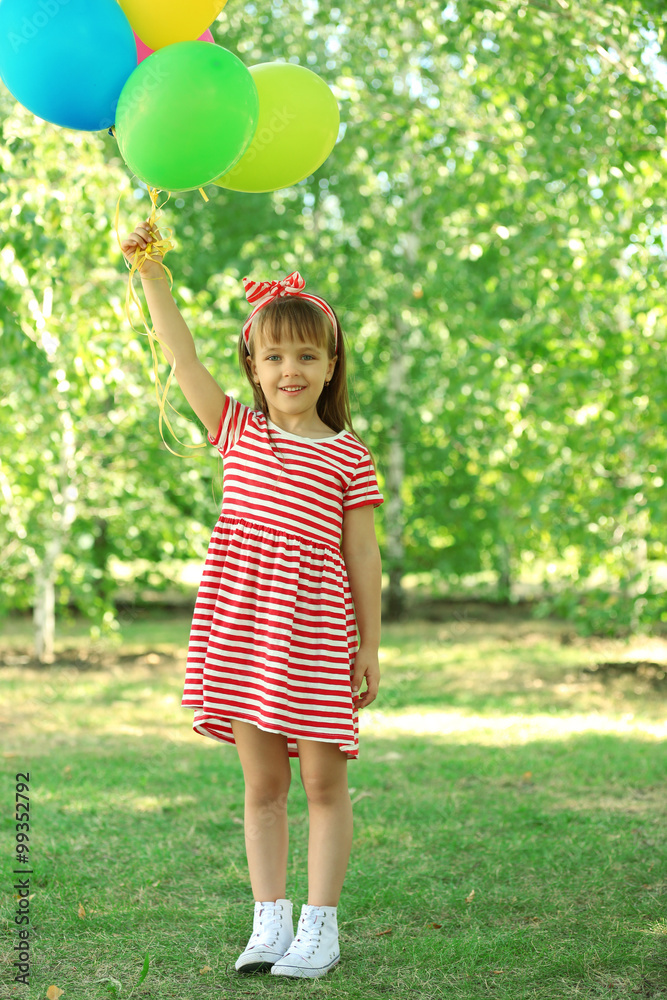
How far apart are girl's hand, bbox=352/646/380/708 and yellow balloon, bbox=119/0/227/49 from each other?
1.51 metres

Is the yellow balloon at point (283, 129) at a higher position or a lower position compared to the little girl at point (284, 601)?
higher

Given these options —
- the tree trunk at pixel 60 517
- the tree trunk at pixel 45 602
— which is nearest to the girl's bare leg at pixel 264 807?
the tree trunk at pixel 60 517

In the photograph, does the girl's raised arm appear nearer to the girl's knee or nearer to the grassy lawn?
the girl's knee

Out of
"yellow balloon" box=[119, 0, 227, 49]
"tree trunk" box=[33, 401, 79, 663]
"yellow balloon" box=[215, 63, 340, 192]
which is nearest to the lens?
"yellow balloon" box=[119, 0, 227, 49]

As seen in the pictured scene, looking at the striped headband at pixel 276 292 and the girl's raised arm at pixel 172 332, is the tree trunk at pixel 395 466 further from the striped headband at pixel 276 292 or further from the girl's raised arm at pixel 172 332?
the girl's raised arm at pixel 172 332

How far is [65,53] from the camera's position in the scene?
1.98 m

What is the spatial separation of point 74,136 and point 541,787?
385 centimetres

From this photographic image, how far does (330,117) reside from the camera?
239 cm

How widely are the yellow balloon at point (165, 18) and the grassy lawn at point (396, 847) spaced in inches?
84.6

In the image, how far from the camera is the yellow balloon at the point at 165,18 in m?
2.17

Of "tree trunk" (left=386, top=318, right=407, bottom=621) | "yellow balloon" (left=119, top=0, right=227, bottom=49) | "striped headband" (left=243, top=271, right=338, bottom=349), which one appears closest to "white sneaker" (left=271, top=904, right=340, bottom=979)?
"striped headband" (left=243, top=271, right=338, bottom=349)

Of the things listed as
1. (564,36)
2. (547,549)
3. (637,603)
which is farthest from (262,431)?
Answer: (547,549)

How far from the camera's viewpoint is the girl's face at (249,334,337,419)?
2.19 m

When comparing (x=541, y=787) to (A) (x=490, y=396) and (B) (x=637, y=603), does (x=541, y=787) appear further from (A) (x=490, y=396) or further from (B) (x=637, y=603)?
(A) (x=490, y=396)
